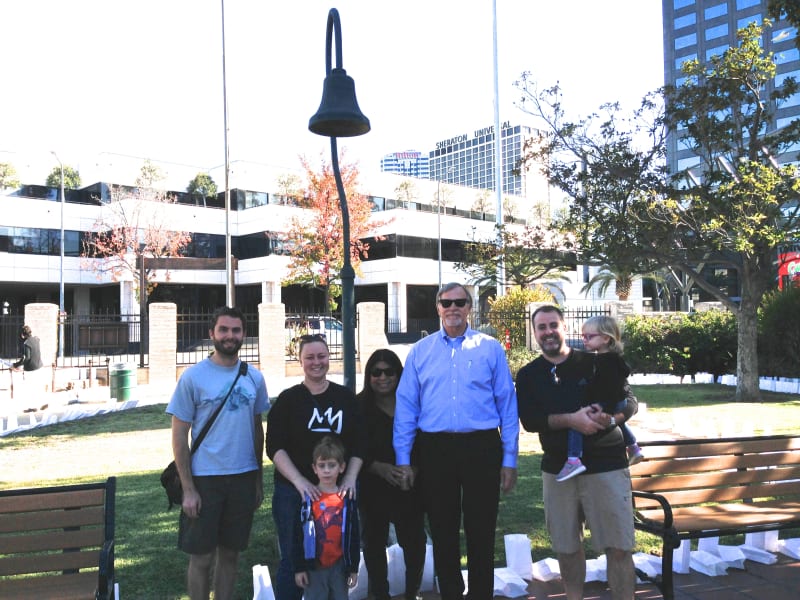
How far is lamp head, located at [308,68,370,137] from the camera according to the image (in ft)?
14.5

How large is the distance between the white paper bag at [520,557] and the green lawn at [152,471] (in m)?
0.54

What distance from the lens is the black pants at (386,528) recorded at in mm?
3764

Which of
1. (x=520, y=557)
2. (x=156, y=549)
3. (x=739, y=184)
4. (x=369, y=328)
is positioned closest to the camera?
(x=520, y=557)

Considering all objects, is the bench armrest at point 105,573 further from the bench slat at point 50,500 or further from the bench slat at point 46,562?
the bench slat at point 50,500

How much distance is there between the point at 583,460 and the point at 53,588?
2.81m

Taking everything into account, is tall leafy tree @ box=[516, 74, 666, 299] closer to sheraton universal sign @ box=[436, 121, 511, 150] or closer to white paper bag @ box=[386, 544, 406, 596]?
white paper bag @ box=[386, 544, 406, 596]

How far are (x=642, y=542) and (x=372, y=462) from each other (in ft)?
8.47

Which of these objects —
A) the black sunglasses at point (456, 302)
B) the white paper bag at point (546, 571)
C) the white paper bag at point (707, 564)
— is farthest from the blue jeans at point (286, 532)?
the white paper bag at point (707, 564)

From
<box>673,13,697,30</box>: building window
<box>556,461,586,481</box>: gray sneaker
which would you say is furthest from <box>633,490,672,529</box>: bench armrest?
<box>673,13,697,30</box>: building window

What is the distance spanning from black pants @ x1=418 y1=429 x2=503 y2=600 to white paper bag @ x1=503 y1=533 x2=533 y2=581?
698 mm

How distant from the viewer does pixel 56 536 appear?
3.39m

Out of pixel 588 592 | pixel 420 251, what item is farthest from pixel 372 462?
pixel 420 251

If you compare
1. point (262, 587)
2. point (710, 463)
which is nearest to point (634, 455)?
point (710, 463)

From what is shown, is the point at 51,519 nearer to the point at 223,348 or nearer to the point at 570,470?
the point at 223,348
